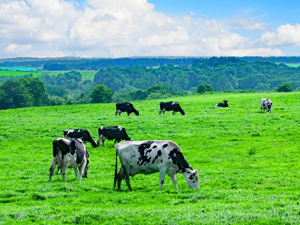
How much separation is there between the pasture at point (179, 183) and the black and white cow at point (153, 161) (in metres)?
0.60

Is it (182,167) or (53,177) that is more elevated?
(182,167)

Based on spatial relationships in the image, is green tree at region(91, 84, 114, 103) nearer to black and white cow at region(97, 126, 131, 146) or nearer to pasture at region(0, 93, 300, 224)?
pasture at region(0, 93, 300, 224)

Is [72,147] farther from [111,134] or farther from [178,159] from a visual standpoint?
[111,134]

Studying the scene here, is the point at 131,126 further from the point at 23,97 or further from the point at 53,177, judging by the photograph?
the point at 23,97

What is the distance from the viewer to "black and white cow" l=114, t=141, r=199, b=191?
13727 millimetres

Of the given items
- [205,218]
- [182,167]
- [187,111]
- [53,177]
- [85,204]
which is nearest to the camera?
[205,218]

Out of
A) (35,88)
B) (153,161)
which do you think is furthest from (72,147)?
(35,88)

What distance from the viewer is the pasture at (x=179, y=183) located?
32.5 feet

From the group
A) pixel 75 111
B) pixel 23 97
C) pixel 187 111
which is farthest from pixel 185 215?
pixel 23 97

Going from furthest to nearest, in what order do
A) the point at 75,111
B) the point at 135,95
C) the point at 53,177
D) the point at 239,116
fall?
1. the point at 135,95
2. the point at 75,111
3. the point at 239,116
4. the point at 53,177

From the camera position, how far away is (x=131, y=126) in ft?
112

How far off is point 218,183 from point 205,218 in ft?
17.2

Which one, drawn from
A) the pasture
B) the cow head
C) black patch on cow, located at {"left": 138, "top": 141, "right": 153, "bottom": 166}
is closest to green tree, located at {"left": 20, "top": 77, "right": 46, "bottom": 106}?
the pasture

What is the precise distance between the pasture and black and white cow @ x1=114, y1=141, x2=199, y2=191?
598 millimetres
